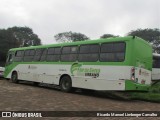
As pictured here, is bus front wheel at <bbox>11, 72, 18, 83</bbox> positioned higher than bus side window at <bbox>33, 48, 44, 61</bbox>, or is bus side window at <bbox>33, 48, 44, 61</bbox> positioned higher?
bus side window at <bbox>33, 48, 44, 61</bbox>

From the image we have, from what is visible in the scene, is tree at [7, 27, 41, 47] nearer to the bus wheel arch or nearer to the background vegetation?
the background vegetation

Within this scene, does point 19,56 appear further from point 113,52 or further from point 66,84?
point 113,52

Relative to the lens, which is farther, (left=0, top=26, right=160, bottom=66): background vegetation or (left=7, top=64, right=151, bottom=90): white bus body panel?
(left=0, top=26, right=160, bottom=66): background vegetation

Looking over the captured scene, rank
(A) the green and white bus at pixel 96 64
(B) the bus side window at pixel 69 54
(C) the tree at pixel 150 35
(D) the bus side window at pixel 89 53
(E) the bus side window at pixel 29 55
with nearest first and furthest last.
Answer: (A) the green and white bus at pixel 96 64, (D) the bus side window at pixel 89 53, (B) the bus side window at pixel 69 54, (E) the bus side window at pixel 29 55, (C) the tree at pixel 150 35

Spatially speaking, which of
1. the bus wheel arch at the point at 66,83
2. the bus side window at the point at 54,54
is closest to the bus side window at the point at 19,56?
the bus side window at the point at 54,54

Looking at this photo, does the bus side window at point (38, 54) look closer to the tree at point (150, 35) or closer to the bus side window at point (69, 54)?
the bus side window at point (69, 54)

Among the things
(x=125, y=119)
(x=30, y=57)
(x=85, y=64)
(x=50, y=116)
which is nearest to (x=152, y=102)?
(x=85, y=64)

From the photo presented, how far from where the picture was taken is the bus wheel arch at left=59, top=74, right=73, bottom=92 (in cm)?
1792

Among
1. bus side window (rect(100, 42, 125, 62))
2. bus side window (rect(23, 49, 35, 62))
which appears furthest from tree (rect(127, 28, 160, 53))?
bus side window (rect(100, 42, 125, 62))

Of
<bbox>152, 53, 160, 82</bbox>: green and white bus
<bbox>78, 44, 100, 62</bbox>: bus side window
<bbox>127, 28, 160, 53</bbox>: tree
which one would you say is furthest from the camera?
<bbox>127, 28, 160, 53</bbox>: tree

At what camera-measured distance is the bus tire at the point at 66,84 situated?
705 inches

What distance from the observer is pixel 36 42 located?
9369cm

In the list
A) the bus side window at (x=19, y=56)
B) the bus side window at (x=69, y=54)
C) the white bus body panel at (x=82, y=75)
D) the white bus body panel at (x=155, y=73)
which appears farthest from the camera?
the white bus body panel at (x=155, y=73)

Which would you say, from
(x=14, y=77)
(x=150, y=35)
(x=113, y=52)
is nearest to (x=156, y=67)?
(x=14, y=77)
